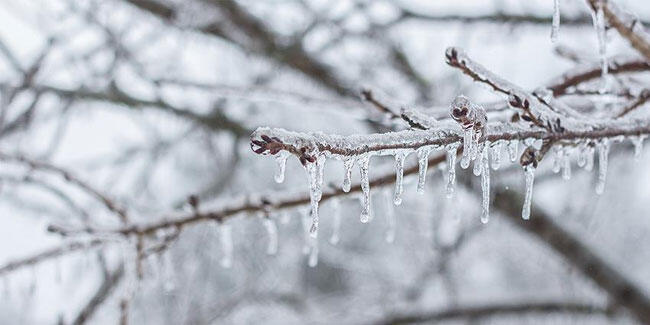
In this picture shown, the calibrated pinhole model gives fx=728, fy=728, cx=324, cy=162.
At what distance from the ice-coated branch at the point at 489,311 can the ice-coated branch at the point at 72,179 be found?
6.71ft

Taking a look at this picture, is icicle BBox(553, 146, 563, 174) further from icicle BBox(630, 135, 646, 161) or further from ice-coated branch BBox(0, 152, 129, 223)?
ice-coated branch BBox(0, 152, 129, 223)

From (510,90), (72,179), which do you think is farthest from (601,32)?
(72,179)

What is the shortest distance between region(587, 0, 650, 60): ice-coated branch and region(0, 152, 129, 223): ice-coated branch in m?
0.83

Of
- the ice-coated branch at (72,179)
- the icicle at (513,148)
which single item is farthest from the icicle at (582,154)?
the ice-coated branch at (72,179)

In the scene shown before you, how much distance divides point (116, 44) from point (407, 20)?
3.99 feet

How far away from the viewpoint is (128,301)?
4.15 feet

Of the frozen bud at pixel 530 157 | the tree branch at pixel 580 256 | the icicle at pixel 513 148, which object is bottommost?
the tree branch at pixel 580 256

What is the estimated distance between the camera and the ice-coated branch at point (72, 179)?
4.20 feet

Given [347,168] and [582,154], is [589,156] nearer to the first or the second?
[582,154]

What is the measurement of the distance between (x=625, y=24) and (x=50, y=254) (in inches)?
38.8

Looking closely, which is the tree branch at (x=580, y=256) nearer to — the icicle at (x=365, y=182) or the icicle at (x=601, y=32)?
the icicle at (x=601, y=32)

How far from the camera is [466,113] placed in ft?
2.24

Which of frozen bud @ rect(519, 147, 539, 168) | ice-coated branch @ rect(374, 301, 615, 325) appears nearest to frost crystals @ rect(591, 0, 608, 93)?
frozen bud @ rect(519, 147, 539, 168)

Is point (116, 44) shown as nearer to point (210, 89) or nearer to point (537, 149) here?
point (210, 89)
